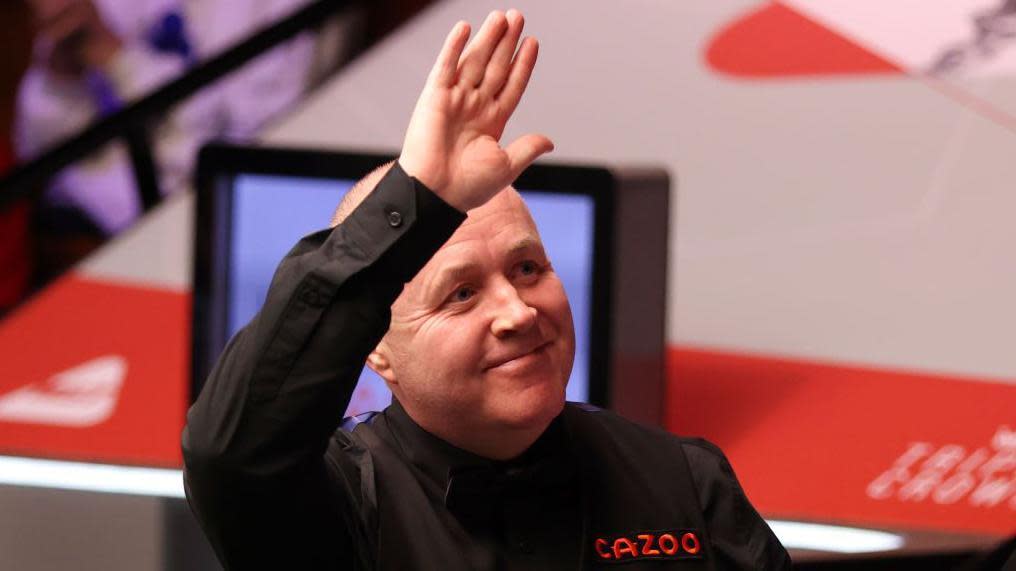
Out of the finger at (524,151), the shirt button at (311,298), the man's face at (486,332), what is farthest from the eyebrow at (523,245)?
Result: the shirt button at (311,298)

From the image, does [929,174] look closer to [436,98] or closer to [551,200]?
[551,200]

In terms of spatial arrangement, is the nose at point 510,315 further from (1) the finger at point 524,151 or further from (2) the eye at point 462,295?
(1) the finger at point 524,151

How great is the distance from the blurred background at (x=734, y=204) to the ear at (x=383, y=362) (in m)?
1.55

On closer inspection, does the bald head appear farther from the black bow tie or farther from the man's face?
the black bow tie

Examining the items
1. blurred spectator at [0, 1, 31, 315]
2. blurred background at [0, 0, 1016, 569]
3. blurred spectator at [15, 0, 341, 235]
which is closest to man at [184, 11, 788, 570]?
blurred background at [0, 0, 1016, 569]

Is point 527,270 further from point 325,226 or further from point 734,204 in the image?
point 734,204

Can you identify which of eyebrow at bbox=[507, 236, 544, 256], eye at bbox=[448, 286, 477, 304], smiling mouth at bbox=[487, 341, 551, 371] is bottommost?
smiling mouth at bbox=[487, 341, 551, 371]

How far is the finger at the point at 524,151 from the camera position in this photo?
1509 mm

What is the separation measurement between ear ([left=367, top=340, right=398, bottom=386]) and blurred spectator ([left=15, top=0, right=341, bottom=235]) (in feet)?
12.2

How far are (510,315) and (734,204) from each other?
9.09ft

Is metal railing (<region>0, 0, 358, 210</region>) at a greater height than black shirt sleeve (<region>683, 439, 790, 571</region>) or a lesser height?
greater

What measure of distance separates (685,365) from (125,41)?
101 inches

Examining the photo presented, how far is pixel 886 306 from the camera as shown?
3.99 m

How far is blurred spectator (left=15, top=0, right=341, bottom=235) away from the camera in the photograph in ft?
17.7
